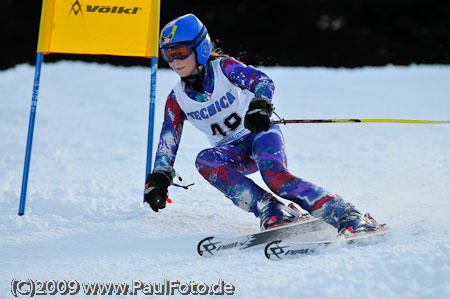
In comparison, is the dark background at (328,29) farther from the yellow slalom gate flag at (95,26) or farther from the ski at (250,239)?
→ the ski at (250,239)

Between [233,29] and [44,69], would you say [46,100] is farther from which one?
[233,29]

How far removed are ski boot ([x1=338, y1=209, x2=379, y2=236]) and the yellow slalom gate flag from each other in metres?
1.87

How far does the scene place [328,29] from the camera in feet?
37.1

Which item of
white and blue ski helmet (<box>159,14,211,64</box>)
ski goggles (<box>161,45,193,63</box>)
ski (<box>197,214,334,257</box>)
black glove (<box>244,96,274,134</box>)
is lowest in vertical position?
ski (<box>197,214,334,257</box>)

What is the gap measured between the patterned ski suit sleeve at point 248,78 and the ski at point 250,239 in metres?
0.64

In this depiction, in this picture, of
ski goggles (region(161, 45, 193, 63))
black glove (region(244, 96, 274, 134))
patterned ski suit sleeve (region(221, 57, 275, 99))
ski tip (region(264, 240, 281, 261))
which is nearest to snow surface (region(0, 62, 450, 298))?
ski tip (region(264, 240, 281, 261))

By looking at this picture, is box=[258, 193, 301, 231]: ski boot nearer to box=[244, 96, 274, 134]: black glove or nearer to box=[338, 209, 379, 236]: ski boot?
box=[338, 209, 379, 236]: ski boot

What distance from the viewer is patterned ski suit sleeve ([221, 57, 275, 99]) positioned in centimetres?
262

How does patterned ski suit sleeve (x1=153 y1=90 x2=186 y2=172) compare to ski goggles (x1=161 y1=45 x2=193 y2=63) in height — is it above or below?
below

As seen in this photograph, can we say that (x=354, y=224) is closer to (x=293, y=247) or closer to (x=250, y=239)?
(x=293, y=247)

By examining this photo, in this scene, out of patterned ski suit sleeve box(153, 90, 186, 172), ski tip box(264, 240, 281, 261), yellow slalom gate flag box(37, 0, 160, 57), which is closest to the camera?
ski tip box(264, 240, 281, 261)

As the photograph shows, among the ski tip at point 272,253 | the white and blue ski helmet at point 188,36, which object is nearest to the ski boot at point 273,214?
the ski tip at point 272,253

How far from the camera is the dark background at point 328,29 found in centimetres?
1085

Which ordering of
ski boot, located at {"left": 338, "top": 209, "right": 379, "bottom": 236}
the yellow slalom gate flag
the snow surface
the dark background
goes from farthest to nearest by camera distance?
the dark background
the yellow slalom gate flag
ski boot, located at {"left": 338, "top": 209, "right": 379, "bottom": 236}
the snow surface
